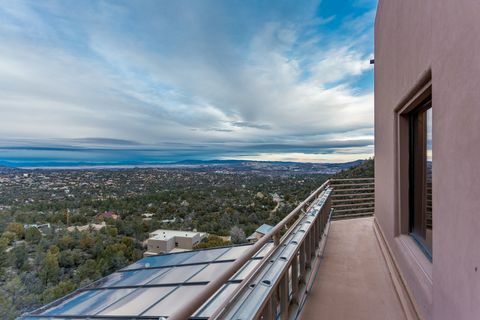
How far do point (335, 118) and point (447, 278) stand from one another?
30.7ft

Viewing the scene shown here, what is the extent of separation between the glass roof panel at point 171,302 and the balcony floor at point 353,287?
1395mm

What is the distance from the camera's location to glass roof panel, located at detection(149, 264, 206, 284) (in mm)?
3701

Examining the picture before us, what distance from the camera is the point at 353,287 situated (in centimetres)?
255

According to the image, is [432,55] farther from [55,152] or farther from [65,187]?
[55,152]

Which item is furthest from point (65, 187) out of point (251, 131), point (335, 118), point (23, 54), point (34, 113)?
point (335, 118)

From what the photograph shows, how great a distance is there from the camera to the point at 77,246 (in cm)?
1132

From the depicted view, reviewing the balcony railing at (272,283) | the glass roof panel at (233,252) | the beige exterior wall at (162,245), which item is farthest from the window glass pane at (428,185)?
the beige exterior wall at (162,245)

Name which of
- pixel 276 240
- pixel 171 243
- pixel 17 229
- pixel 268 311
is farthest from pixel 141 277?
pixel 17 229

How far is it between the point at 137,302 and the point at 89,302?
1.31 m

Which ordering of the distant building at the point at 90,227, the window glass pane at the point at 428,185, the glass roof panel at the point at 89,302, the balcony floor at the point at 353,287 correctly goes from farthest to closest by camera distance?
the distant building at the point at 90,227, the glass roof panel at the point at 89,302, the balcony floor at the point at 353,287, the window glass pane at the point at 428,185

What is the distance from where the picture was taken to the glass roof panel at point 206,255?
4361 mm

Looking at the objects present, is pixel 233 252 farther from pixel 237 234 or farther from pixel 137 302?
pixel 237 234

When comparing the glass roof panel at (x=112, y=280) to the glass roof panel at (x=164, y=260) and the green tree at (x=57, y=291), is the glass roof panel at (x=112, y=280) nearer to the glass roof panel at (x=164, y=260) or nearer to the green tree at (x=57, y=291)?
the glass roof panel at (x=164, y=260)

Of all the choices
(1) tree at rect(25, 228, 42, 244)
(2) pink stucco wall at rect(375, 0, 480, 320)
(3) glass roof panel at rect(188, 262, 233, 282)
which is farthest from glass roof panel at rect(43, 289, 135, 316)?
(1) tree at rect(25, 228, 42, 244)
